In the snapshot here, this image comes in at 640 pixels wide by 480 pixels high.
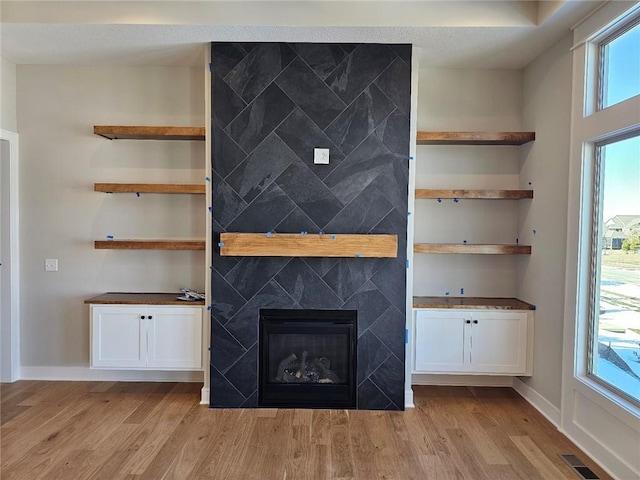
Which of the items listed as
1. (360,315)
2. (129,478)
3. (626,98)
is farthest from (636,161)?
(129,478)

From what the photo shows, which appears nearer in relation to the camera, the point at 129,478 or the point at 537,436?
the point at 129,478

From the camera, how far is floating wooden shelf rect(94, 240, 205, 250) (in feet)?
12.2

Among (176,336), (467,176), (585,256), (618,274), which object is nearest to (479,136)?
(467,176)

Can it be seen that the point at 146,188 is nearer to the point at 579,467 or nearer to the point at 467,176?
the point at 467,176

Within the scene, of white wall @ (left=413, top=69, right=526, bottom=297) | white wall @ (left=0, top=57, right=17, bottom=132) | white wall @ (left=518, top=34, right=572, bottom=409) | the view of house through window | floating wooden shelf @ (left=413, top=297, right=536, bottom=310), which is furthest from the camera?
white wall @ (left=413, top=69, right=526, bottom=297)

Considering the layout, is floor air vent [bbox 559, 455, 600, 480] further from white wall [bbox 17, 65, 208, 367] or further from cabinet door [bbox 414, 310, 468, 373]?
white wall [bbox 17, 65, 208, 367]

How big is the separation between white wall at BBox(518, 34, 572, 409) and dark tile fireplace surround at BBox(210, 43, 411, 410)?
1088 mm

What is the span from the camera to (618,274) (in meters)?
2.68

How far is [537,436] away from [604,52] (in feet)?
8.49

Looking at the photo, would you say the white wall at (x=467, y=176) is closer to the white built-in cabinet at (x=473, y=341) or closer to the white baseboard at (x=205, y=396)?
the white built-in cabinet at (x=473, y=341)

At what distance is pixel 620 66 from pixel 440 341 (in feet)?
7.48

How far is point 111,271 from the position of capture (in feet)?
13.2

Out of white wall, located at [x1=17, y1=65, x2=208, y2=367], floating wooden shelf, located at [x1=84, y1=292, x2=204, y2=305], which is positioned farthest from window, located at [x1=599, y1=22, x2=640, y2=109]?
floating wooden shelf, located at [x1=84, y1=292, x2=204, y2=305]

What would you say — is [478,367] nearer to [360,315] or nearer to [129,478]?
[360,315]
